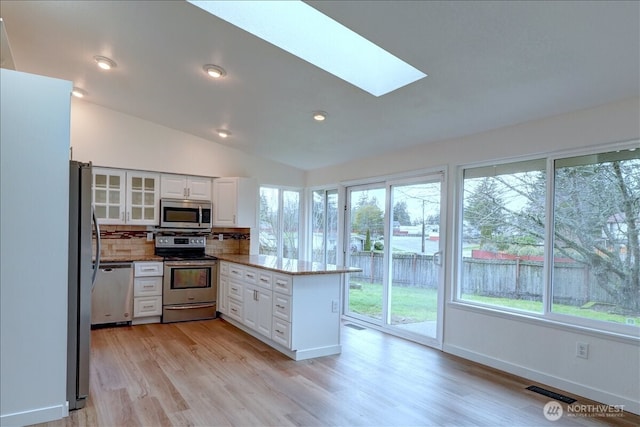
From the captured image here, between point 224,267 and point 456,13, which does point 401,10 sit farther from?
point 224,267

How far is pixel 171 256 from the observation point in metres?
5.44

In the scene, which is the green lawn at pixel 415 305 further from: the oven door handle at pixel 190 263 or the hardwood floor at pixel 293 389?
the oven door handle at pixel 190 263

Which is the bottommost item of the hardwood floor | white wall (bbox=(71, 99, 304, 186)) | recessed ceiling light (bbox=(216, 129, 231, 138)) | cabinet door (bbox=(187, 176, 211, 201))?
the hardwood floor

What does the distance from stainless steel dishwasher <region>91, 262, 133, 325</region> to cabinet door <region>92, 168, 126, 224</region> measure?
66 centimetres

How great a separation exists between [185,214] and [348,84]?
128 inches

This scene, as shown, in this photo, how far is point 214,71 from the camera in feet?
11.6

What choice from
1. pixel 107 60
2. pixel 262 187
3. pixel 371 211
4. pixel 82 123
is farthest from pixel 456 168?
pixel 82 123

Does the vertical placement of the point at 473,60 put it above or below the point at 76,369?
above

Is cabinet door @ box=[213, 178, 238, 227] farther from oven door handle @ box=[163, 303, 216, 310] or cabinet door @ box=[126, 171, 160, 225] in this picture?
oven door handle @ box=[163, 303, 216, 310]

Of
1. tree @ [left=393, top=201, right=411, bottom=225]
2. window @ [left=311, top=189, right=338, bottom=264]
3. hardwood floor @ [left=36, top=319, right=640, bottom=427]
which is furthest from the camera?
window @ [left=311, top=189, right=338, bottom=264]

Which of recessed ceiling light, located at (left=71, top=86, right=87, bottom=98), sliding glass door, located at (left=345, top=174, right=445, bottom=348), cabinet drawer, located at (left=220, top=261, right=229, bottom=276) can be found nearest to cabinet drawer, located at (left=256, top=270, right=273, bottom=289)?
cabinet drawer, located at (left=220, top=261, right=229, bottom=276)

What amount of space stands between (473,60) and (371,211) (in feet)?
9.12

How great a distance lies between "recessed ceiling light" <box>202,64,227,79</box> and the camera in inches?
136

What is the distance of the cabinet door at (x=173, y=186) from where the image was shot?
551 centimetres
